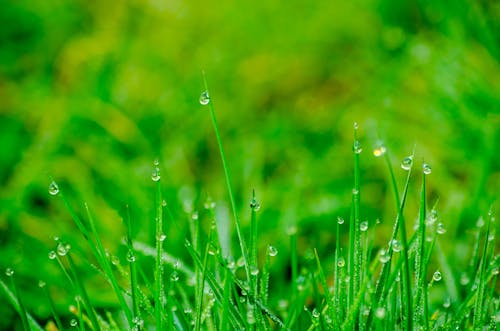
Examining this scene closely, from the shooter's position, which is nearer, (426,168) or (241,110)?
(426,168)

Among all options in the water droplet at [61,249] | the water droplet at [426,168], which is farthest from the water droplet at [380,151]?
the water droplet at [61,249]

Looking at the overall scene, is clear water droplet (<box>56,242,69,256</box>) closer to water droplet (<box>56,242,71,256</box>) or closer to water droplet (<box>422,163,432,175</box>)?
water droplet (<box>56,242,71,256</box>)

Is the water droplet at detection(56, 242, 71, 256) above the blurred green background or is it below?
below

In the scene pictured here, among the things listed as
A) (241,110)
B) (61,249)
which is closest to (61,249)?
(61,249)

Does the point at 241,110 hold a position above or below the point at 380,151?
above

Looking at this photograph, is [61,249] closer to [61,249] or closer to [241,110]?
[61,249]

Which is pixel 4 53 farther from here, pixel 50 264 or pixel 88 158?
pixel 50 264

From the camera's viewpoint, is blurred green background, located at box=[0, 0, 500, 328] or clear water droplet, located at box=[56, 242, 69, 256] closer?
clear water droplet, located at box=[56, 242, 69, 256]

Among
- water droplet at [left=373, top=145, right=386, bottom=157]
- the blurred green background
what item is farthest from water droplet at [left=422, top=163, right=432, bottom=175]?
the blurred green background
